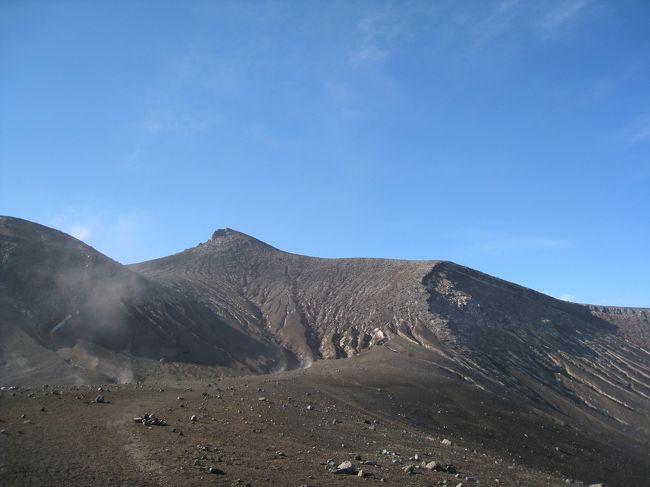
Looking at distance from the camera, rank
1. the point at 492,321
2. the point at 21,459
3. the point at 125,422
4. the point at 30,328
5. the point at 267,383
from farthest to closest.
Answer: the point at 492,321 → the point at 30,328 → the point at 267,383 → the point at 125,422 → the point at 21,459

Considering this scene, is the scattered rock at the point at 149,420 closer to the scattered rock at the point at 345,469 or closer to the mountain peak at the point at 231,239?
the scattered rock at the point at 345,469

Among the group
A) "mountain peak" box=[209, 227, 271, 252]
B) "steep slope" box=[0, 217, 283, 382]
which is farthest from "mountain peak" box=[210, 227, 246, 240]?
"steep slope" box=[0, 217, 283, 382]

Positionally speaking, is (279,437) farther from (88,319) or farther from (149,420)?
(88,319)

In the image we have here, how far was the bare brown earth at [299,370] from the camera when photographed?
18.3 m

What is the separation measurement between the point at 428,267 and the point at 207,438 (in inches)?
3244

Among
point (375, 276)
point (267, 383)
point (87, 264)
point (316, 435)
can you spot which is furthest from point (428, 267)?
point (316, 435)

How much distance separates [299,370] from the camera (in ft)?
158

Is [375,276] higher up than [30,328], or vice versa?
[375,276]

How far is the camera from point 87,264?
65.9 metres

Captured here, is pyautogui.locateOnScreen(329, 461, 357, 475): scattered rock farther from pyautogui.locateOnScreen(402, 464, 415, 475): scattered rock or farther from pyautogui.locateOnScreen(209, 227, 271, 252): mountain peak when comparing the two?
pyautogui.locateOnScreen(209, 227, 271, 252): mountain peak

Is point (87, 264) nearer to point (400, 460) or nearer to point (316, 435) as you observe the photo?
point (316, 435)

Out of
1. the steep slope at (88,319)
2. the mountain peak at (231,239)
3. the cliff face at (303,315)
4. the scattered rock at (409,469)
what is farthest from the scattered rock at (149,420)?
the mountain peak at (231,239)

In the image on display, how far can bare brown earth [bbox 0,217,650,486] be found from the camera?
720 inches

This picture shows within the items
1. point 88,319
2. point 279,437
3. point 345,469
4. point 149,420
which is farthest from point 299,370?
point 345,469
